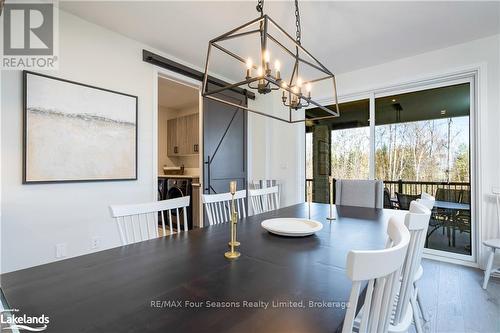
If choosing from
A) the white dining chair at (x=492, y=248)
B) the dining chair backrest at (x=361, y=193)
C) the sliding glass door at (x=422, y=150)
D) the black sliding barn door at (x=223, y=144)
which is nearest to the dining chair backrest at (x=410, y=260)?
the dining chair backrest at (x=361, y=193)

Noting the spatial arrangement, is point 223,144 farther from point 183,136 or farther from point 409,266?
point 409,266

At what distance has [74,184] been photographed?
2301 mm

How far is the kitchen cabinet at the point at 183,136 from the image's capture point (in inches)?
202

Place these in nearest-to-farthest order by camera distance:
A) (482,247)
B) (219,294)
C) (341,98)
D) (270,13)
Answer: (219,294) < (270,13) < (482,247) < (341,98)

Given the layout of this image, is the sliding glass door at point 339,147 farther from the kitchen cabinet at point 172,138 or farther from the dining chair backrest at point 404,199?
the kitchen cabinet at point 172,138

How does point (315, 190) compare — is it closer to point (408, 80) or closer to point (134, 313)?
point (408, 80)

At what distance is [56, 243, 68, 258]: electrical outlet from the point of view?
2182mm

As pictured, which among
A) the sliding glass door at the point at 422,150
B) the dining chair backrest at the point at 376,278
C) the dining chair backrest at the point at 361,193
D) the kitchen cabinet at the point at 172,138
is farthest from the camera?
the kitchen cabinet at the point at 172,138

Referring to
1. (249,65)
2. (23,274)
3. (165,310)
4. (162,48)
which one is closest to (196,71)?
(162,48)

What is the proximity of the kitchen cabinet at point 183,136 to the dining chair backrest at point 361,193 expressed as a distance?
319cm

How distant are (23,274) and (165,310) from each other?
24.4 inches

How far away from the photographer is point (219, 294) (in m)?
0.76

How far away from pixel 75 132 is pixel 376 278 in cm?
266

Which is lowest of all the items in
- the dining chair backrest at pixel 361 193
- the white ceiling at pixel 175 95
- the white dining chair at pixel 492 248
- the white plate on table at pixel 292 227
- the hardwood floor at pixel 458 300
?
the hardwood floor at pixel 458 300
